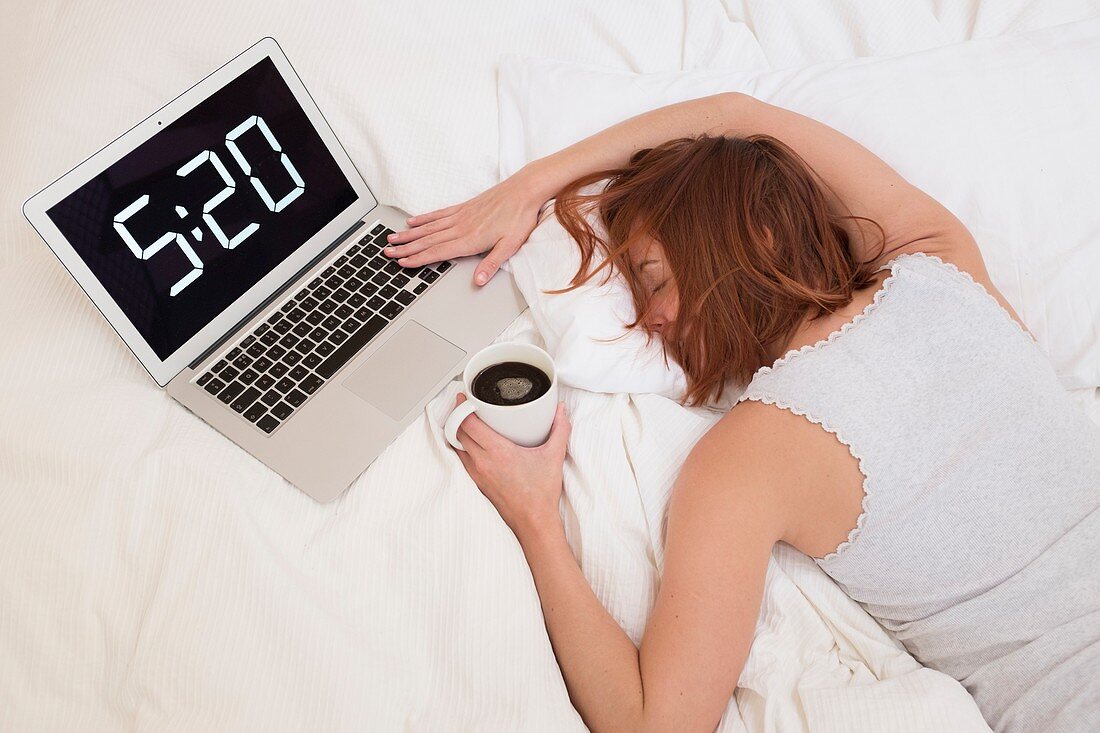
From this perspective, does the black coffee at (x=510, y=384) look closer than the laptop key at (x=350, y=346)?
Yes

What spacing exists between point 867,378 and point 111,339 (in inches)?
37.1

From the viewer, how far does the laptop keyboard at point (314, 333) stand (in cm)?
105

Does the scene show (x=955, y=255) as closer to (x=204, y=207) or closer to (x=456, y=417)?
(x=456, y=417)

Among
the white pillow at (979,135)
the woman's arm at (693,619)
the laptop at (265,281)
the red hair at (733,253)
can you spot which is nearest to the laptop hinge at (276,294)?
the laptop at (265,281)

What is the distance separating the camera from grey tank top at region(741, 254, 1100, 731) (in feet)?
2.83

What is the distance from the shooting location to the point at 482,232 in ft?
3.91

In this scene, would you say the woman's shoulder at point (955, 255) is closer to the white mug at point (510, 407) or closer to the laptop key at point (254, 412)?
the white mug at point (510, 407)

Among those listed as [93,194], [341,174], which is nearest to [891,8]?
[341,174]

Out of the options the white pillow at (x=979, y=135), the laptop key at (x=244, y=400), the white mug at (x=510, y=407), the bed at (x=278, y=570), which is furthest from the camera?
the white pillow at (x=979, y=135)

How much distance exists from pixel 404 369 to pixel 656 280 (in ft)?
1.16

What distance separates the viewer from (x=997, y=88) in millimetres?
1217

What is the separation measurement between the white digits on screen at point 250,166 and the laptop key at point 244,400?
268 millimetres

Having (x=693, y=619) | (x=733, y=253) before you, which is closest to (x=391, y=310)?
(x=733, y=253)

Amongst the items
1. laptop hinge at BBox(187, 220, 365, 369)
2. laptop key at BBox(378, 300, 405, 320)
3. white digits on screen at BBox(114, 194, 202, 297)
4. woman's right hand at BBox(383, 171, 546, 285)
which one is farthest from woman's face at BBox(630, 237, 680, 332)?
white digits on screen at BBox(114, 194, 202, 297)
